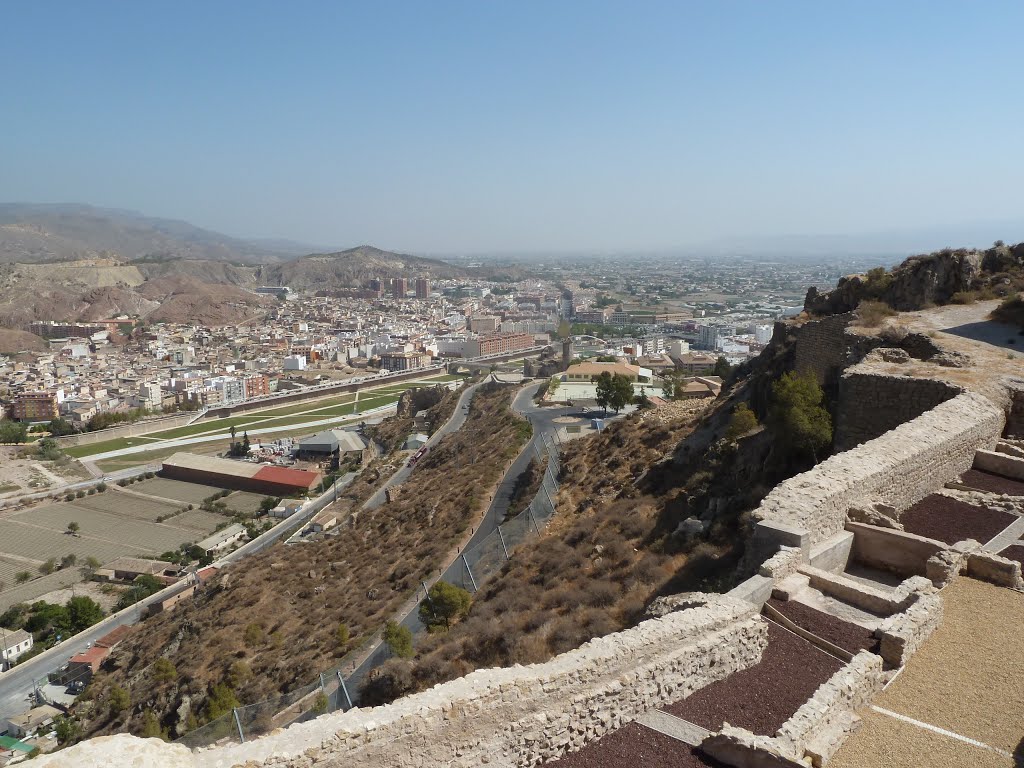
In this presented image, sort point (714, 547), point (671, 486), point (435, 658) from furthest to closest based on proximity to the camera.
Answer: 1. point (671, 486)
2. point (435, 658)
3. point (714, 547)

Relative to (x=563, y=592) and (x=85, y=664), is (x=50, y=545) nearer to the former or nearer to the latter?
(x=85, y=664)

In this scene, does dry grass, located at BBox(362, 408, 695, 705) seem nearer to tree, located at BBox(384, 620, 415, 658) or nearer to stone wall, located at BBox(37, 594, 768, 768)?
tree, located at BBox(384, 620, 415, 658)

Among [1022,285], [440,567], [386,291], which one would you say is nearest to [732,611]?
[440,567]

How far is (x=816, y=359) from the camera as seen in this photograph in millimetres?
13453

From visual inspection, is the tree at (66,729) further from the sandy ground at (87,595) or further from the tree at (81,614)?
the sandy ground at (87,595)

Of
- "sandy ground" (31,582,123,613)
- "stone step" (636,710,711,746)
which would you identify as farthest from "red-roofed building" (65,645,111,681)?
"stone step" (636,710,711,746)

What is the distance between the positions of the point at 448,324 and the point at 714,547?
379ft

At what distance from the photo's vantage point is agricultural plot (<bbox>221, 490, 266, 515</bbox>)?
40406 mm

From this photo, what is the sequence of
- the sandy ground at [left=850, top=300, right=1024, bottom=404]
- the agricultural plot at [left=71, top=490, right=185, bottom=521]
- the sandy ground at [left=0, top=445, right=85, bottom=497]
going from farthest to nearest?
1. the sandy ground at [left=0, top=445, right=85, bottom=497]
2. the agricultural plot at [left=71, top=490, right=185, bottom=521]
3. the sandy ground at [left=850, top=300, right=1024, bottom=404]

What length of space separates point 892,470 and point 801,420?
207 centimetres

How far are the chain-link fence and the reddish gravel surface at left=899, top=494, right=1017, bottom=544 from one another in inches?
248

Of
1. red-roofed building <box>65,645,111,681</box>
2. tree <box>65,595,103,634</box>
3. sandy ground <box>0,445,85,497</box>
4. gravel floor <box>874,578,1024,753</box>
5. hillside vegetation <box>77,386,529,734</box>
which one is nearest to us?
gravel floor <box>874,578,1024,753</box>

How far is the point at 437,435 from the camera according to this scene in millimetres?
38312

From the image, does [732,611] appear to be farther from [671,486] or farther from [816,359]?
[816,359]
